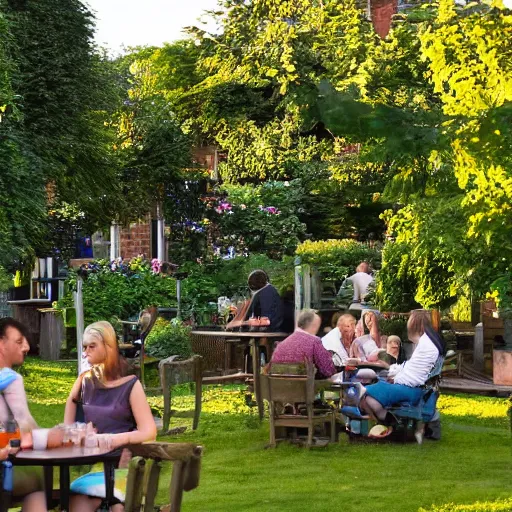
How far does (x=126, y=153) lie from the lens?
105 feet

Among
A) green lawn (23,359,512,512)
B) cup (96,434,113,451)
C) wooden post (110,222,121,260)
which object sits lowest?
green lawn (23,359,512,512)

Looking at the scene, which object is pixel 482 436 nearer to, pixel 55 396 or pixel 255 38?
pixel 55 396

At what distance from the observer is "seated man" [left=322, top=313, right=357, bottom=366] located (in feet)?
51.5

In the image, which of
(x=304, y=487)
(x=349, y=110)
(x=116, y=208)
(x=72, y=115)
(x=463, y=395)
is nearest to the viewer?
(x=349, y=110)

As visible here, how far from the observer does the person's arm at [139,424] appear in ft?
24.9

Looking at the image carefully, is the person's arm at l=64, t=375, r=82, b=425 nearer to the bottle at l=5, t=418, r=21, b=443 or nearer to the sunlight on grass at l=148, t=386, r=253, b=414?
the bottle at l=5, t=418, r=21, b=443

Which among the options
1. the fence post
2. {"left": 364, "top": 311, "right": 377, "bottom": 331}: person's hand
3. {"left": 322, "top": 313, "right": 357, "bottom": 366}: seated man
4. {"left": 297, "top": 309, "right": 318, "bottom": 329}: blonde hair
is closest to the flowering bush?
the fence post

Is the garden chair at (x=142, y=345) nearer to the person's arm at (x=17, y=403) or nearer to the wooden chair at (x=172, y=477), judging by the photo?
the person's arm at (x=17, y=403)

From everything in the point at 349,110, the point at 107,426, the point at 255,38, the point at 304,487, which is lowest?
the point at 304,487

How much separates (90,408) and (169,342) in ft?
45.0

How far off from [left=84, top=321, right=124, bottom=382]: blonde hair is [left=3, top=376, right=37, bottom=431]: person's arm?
1.81 feet

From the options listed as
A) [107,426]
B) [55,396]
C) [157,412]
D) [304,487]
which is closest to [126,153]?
[55,396]

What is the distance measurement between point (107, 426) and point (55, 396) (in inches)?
479

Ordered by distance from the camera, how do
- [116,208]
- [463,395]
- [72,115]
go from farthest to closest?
[116,208] < [72,115] < [463,395]
